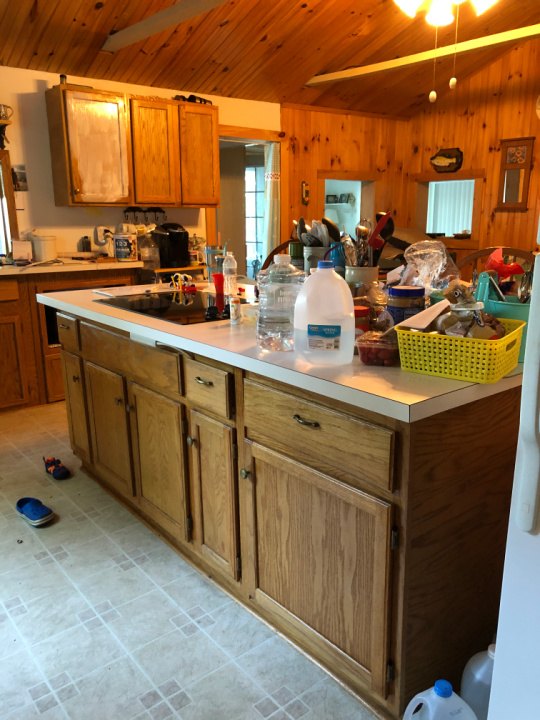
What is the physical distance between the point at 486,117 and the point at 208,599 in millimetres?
6123

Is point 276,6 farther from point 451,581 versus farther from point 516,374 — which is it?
Result: point 451,581

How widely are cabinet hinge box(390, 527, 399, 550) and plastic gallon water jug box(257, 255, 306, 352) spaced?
0.61 meters

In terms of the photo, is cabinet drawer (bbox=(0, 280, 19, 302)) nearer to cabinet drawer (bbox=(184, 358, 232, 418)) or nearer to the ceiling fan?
the ceiling fan

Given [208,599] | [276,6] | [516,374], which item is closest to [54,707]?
[208,599]

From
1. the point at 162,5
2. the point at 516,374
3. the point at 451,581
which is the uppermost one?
the point at 162,5

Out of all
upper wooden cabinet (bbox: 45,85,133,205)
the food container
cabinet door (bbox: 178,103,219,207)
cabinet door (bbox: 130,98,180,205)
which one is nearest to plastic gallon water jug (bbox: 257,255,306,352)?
the food container

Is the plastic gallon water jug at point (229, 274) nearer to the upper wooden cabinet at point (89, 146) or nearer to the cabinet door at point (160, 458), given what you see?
the cabinet door at point (160, 458)

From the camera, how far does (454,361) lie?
1.38m

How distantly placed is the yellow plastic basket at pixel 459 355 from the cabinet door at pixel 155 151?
12.3ft

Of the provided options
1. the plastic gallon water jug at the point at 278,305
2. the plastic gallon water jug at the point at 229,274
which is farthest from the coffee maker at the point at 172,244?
the plastic gallon water jug at the point at 278,305

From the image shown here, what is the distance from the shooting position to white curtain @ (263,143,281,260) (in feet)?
19.9

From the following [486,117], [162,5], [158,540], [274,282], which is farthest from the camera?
[486,117]

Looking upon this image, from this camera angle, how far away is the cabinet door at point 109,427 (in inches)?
96.8

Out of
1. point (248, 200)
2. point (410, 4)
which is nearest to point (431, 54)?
point (410, 4)
